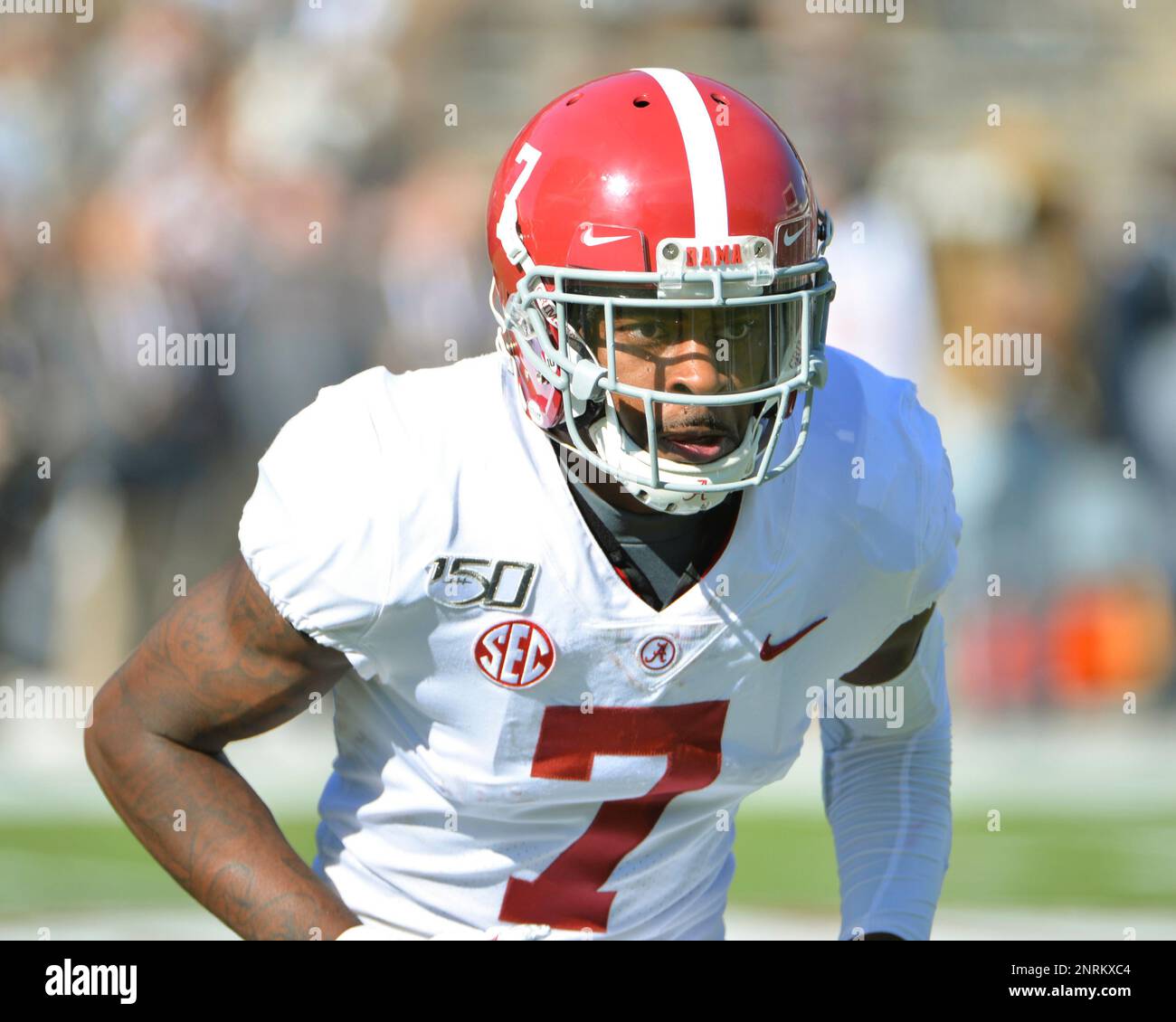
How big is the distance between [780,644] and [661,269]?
1.79ft

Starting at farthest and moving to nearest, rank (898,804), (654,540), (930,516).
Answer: (898,804), (930,516), (654,540)

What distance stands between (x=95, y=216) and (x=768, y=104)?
128 inches

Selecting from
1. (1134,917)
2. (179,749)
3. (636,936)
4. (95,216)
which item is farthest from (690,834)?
(95,216)

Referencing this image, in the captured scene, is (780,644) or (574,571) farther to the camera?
(780,644)

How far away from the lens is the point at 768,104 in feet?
28.1

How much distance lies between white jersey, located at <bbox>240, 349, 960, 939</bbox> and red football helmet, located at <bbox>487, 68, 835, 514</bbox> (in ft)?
0.42

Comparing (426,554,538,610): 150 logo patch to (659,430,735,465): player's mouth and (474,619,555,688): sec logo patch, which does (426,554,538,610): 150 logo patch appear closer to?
(474,619,555,688): sec logo patch

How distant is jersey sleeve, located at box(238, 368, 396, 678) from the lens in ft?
7.49

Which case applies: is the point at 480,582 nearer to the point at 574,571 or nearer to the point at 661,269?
the point at 574,571

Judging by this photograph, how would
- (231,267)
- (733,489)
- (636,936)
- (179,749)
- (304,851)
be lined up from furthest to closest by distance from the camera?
(231,267) < (304,851) < (636,936) < (179,749) < (733,489)

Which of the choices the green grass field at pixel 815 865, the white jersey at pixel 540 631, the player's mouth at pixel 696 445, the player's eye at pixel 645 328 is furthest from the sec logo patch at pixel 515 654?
the green grass field at pixel 815 865

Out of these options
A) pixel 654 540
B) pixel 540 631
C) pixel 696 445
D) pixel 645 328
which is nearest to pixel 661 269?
pixel 645 328

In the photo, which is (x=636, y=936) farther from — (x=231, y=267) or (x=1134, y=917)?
(x=231, y=267)

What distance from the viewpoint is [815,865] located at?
536cm
